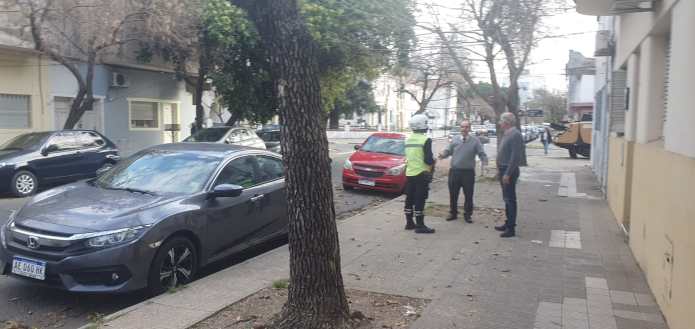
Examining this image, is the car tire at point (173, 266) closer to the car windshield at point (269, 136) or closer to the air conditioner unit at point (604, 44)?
the air conditioner unit at point (604, 44)

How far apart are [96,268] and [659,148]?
18.1ft

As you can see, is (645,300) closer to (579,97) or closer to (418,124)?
(418,124)

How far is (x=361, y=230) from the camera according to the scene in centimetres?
905

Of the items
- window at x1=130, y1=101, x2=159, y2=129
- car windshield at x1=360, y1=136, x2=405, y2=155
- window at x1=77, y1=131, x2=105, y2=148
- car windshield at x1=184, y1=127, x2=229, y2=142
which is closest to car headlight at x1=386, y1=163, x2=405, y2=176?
car windshield at x1=360, y1=136, x2=405, y2=155

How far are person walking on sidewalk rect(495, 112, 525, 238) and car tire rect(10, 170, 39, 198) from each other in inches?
377

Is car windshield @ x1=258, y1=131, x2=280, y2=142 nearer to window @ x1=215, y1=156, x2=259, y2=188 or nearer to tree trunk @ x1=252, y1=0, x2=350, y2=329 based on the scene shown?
window @ x1=215, y1=156, x2=259, y2=188

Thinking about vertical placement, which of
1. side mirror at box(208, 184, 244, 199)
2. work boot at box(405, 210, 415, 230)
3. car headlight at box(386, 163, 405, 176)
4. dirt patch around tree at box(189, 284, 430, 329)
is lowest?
dirt patch around tree at box(189, 284, 430, 329)

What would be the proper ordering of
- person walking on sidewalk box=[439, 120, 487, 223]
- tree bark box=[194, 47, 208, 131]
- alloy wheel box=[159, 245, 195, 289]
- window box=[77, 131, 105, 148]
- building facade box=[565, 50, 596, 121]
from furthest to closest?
building facade box=[565, 50, 596, 121]
tree bark box=[194, 47, 208, 131]
window box=[77, 131, 105, 148]
person walking on sidewalk box=[439, 120, 487, 223]
alloy wheel box=[159, 245, 195, 289]

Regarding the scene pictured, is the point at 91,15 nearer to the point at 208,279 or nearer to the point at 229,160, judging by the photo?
the point at 229,160

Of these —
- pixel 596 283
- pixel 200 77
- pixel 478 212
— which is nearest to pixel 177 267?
pixel 596 283

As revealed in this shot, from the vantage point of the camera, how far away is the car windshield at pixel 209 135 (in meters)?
15.7

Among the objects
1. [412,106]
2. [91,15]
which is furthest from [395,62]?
[412,106]

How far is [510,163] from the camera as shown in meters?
8.59

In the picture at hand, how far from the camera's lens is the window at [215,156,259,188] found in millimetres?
6984
